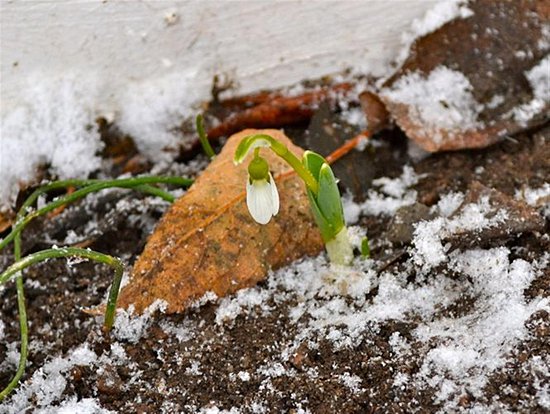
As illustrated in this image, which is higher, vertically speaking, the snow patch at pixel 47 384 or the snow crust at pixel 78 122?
the snow crust at pixel 78 122

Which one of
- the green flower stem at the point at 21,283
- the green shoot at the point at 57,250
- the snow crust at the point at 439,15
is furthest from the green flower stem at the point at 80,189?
the snow crust at the point at 439,15

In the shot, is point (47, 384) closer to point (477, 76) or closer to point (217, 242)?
point (217, 242)

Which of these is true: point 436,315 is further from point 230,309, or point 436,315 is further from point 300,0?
point 300,0

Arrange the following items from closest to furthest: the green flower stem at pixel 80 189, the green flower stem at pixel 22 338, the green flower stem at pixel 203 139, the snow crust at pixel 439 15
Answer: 1. the green flower stem at pixel 22 338
2. the green flower stem at pixel 80 189
3. the green flower stem at pixel 203 139
4. the snow crust at pixel 439 15

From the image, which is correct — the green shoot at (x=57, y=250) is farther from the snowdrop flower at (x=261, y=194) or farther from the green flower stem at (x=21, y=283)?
the snowdrop flower at (x=261, y=194)

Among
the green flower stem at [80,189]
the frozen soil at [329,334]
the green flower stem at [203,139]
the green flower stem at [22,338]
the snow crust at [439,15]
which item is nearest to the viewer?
the frozen soil at [329,334]

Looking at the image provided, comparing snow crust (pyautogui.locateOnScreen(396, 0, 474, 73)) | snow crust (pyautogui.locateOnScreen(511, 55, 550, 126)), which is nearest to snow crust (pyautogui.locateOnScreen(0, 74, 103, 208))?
snow crust (pyautogui.locateOnScreen(396, 0, 474, 73))

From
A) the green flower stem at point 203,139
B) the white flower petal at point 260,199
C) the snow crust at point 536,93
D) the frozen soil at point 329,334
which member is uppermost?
the white flower petal at point 260,199

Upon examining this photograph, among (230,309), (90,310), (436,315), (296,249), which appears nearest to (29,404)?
(90,310)
